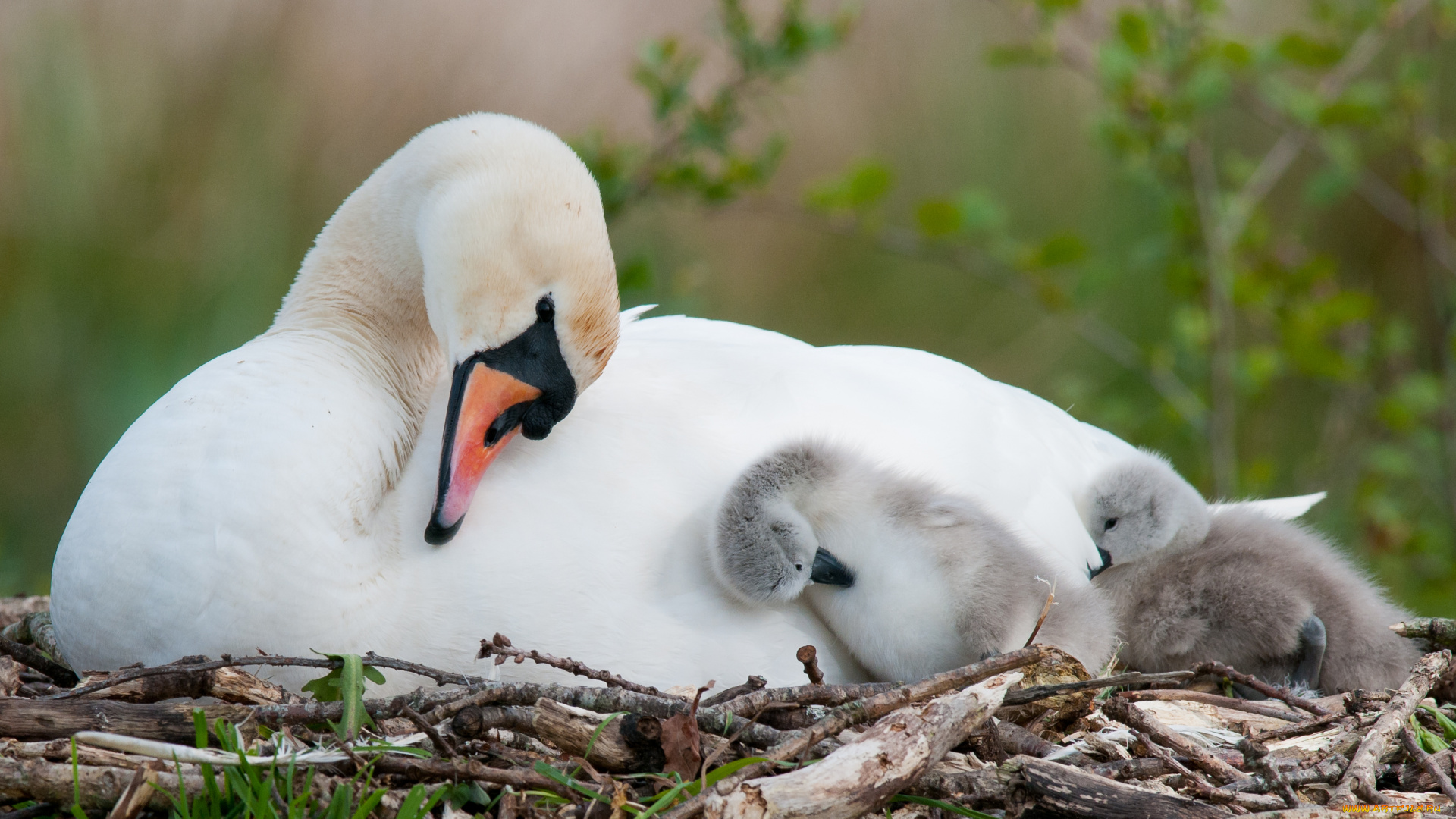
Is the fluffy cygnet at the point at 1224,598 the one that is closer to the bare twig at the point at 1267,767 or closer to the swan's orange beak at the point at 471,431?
the bare twig at the point at 1267,767

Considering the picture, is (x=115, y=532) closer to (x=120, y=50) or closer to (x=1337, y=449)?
(x=120, y=50)

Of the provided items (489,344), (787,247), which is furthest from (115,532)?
(787,247)

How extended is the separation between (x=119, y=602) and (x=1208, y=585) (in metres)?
2.48

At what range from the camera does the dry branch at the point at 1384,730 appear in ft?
7.23

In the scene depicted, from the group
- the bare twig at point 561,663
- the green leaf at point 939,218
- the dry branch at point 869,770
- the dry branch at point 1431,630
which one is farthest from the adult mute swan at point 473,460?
the green leaf at point 939,218

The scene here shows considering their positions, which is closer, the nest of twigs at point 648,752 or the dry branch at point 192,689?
the nest of twigs at point 648,752

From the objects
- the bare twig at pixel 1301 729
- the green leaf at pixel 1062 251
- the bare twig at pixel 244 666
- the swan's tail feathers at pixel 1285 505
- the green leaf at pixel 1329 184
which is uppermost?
the green leaf at pixel 1329 184

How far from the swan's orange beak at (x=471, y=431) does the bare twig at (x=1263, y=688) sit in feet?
4.88

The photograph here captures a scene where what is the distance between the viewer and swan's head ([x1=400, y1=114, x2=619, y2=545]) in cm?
256

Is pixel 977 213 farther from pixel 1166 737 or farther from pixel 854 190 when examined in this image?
pixel 1166 737

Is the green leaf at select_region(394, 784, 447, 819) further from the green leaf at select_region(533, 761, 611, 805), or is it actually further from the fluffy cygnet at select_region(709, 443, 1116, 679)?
the fluffy cygnet at select_region(709, 443, 1116, 679)

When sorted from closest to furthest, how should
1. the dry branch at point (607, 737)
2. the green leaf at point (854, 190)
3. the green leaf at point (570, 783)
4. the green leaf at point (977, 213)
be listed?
1. the green leaf at point (570, 783)
2. the dry branch at point (607, 737)
3. the green leaf at point (854, 190)
4. the green leaf at point (977, 213)

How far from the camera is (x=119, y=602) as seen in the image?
2383mm

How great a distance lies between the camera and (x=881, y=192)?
4703mm
